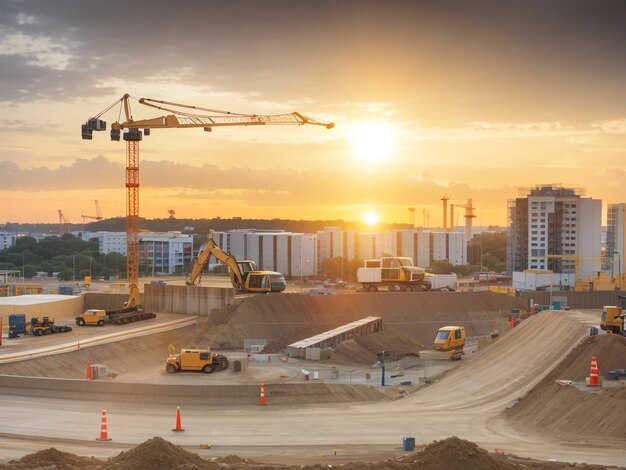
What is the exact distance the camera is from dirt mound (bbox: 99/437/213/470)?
1844 centimetres

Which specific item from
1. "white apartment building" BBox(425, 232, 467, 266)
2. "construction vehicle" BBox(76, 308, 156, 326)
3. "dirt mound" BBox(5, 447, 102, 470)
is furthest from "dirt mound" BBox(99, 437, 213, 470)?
"white apartment building" BBox(425, 232, 467, 266)

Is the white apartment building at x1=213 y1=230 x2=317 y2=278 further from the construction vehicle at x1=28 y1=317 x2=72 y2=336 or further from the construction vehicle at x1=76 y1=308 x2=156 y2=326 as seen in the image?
the construction vehicle at x1=28 y1=317 x2=72 y2=336

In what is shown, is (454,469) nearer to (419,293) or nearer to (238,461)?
(238,461)

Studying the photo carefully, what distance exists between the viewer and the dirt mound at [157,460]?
60.5ft

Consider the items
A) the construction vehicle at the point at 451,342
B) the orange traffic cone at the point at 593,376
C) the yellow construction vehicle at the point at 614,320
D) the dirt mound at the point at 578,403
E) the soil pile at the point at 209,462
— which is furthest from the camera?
the construction vehicle at the point at 451,342

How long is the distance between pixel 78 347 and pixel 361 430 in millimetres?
27101

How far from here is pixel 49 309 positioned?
68.2 meters

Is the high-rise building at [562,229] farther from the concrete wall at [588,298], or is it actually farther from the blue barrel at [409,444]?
the blue barrel at [409,444]

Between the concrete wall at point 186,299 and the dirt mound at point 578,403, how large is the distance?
34615 millimetres

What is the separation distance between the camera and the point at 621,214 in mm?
156625

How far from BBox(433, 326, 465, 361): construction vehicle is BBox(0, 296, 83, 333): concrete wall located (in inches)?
1251

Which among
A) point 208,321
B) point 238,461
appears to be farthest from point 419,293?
point 238,461

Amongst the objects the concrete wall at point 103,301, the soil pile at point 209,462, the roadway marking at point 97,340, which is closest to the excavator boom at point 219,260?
the roadway marking at point 97,340

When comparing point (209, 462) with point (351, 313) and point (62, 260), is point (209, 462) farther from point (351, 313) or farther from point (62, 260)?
point (62, 260)
